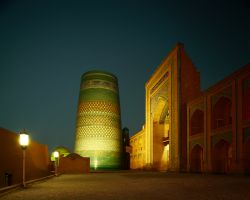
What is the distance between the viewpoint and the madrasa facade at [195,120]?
17.7 metres

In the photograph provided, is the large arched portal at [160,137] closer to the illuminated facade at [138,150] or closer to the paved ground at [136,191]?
the illuminated facade at [138,150]

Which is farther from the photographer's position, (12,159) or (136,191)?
(12,159)

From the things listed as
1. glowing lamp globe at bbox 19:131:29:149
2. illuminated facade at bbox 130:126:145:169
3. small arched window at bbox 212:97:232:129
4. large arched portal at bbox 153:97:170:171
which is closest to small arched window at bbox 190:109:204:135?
small arched window at bbox 212:97:232:129

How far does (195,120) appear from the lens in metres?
24.3

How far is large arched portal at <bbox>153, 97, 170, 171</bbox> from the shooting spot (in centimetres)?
3275

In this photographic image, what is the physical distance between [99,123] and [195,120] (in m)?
15.3

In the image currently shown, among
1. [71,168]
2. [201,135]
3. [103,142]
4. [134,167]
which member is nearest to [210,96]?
[201,135]

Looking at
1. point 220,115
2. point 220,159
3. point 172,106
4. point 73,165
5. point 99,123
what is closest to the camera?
point 220,159

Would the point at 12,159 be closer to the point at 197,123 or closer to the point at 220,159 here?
the point at 220,159

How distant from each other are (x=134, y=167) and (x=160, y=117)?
1272 centimetres

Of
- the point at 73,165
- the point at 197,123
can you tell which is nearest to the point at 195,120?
the point at 197,123

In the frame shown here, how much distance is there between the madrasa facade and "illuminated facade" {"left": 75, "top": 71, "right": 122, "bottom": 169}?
4798mm

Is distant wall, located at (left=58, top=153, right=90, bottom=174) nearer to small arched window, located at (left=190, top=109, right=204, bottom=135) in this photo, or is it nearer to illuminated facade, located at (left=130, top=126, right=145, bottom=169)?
small arched window, located at (left=190, top=109, right=204, bottom=135)

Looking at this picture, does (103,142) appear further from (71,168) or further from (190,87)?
(190,87)
